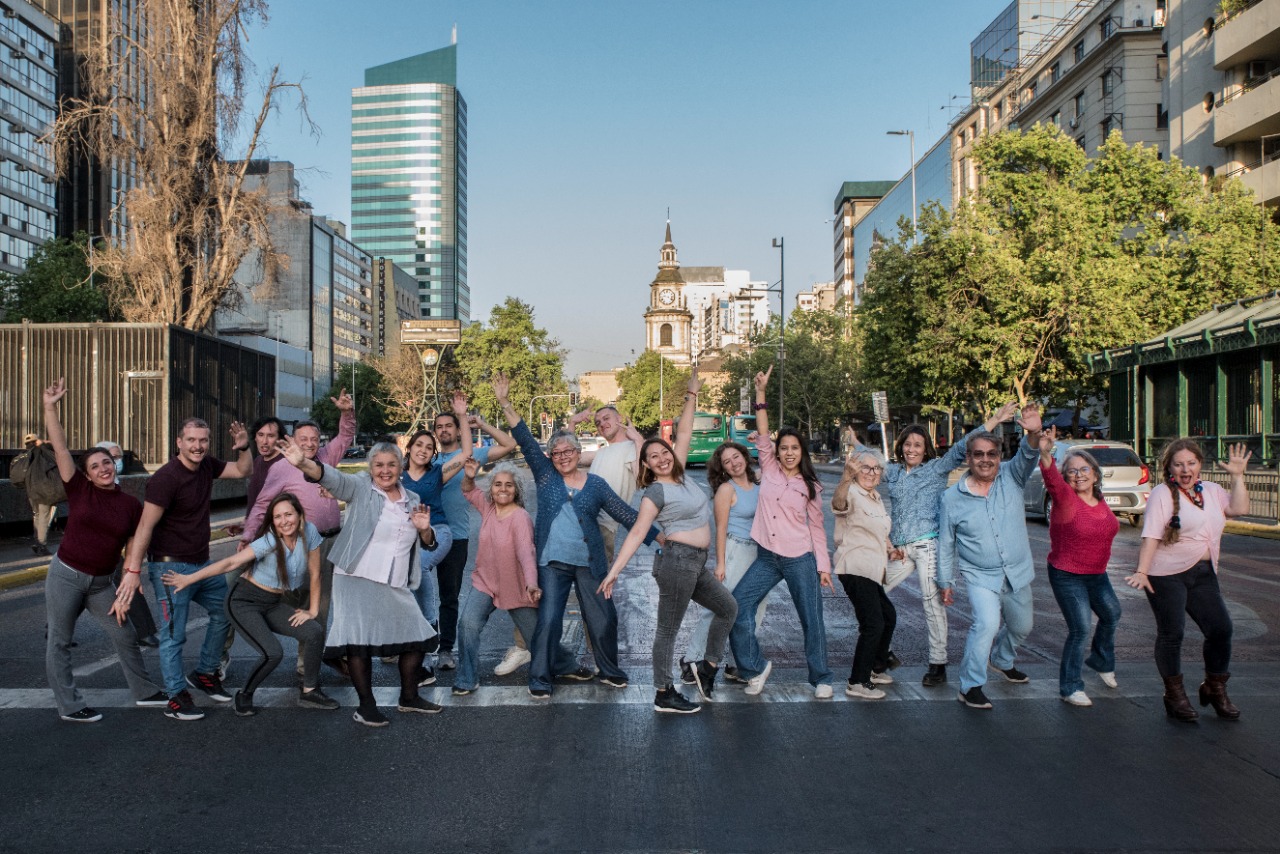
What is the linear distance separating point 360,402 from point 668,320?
7933 centimetres

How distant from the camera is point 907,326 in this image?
36656 mm

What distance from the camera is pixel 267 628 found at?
6590 millimetres

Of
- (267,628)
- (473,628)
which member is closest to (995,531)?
(473,628)

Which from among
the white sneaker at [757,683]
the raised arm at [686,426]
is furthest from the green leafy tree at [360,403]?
the white sneaker at [757,683]

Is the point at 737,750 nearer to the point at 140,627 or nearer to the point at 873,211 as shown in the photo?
the point at 140,627

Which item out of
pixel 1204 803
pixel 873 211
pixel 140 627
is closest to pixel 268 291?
pixel 140 627

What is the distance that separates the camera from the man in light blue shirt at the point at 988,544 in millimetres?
6598

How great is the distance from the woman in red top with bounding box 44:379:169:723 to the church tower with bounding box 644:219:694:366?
169 m

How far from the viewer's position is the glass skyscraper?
178 metres

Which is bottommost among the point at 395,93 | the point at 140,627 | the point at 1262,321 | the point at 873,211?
the point at 140,627

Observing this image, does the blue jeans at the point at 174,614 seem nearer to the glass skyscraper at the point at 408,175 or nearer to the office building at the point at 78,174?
the office building at the point at 78,174

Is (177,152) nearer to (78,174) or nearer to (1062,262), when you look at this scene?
(1062,262)

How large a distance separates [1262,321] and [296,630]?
2192 centimetres

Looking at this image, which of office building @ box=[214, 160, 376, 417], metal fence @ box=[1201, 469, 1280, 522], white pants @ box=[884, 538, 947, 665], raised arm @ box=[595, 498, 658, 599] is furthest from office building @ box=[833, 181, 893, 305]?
raised arm @ box=[595, 498, 658, 599]
